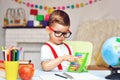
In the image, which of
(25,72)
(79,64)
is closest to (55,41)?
(79,64)

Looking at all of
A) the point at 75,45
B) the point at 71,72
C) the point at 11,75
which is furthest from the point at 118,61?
the point at 75,45

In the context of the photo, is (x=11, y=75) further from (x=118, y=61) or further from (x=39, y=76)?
(x=118, y=61)

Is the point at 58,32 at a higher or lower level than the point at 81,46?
higher

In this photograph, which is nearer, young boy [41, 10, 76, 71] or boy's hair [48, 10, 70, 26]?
young boy [41, 10, 76, 71]

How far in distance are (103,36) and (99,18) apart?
0.32 metres

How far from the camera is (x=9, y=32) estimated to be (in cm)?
392

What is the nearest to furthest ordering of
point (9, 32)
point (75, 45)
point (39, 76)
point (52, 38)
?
point (39, 76) → point (52, 38) → point (75, 45) → point (9, 32)

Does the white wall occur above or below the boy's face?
above

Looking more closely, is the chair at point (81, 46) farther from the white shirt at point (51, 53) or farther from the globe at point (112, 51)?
the globe at point (112, 51)

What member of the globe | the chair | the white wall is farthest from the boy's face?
the white wall

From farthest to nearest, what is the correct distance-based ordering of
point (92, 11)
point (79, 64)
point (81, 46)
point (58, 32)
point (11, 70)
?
point (92, 11) → point (81, 46) → point (58, 32) → point (79, 64) → point (11, 70)

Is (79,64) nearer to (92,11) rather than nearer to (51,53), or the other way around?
(51,53)

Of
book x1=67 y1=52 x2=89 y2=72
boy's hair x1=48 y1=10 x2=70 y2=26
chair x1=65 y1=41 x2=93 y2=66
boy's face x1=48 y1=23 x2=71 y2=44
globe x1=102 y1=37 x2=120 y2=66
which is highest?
boy's hair x1=48 y1=10 x2=70 y2=26

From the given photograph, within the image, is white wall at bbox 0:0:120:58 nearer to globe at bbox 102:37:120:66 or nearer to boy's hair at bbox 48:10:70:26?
boy's hair at bbox 48:10:70:26
